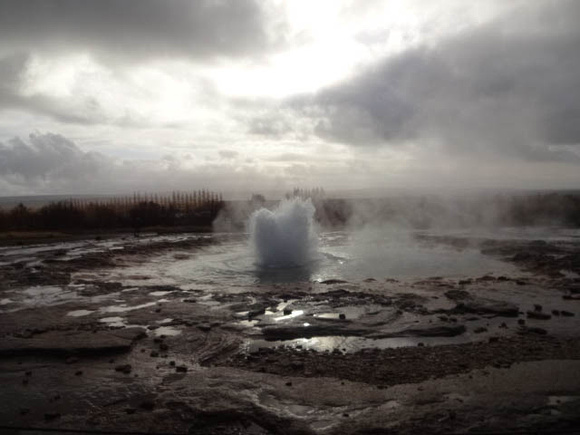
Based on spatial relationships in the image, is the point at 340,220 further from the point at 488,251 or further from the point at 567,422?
the point at 567,422

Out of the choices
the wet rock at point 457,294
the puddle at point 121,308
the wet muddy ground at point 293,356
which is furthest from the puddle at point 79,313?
the wet rock at point 457,294

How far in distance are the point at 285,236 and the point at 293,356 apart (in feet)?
37.3

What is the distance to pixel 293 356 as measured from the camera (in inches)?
286

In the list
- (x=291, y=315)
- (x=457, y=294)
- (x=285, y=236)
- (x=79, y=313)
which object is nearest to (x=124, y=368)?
(x=291, y=315)

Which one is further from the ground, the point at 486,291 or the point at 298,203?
the point at 298,203

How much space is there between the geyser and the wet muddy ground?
4428 millimetres

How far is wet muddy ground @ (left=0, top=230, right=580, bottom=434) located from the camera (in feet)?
17.3

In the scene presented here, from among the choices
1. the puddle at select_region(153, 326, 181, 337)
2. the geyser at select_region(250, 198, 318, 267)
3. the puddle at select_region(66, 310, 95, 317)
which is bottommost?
the puddle at select_region(153, 326, 181, 337)

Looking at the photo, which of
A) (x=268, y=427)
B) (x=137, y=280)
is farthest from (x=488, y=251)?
(x=268, y=427)

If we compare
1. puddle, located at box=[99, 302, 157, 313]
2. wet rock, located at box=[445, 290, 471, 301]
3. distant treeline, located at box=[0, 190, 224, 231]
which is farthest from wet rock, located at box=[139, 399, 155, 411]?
distant treeline, located at box=[0, 190, 224, 231]

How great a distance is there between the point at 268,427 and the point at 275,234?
13472mm

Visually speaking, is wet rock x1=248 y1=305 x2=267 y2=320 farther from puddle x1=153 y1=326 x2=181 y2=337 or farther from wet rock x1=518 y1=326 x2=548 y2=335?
wet rock x1=518 y1=326 x2=548 y2=335

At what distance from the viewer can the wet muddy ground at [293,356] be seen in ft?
17.3

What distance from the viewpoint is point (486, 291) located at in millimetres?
12227
